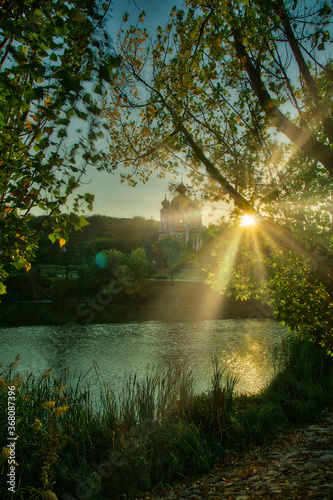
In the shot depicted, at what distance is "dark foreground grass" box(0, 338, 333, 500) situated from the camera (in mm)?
4207

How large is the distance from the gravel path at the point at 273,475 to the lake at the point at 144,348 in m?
4.45

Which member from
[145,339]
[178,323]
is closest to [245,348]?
[145,339]

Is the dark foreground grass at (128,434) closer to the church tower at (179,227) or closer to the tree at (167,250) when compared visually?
the tree at (167,250)

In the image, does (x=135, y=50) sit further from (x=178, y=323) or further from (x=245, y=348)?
(x=178, y=323)

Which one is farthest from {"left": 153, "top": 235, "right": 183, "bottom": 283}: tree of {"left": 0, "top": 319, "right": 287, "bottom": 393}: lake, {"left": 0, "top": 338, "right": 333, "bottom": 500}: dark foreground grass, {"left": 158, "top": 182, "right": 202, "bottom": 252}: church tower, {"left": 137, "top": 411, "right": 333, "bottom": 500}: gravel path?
{"left": 137, "top": 411, "right": 333, "bottom": 500}: gravel path

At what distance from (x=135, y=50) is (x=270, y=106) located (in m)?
2.30

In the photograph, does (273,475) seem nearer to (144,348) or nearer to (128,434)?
(128,434)

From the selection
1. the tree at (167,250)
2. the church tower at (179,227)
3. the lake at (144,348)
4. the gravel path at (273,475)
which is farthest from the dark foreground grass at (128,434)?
the church tower at (179,227)

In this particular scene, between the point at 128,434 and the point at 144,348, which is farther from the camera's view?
the point at 144,348

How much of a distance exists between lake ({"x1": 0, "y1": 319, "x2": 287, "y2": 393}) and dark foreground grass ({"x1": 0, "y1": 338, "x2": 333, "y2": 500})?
3178 mm

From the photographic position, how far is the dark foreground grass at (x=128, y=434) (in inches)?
166

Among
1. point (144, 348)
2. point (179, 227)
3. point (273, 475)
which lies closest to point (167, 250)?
point (144, 348)

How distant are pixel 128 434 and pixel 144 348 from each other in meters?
12.4

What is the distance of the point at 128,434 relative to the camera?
5.18 meters
